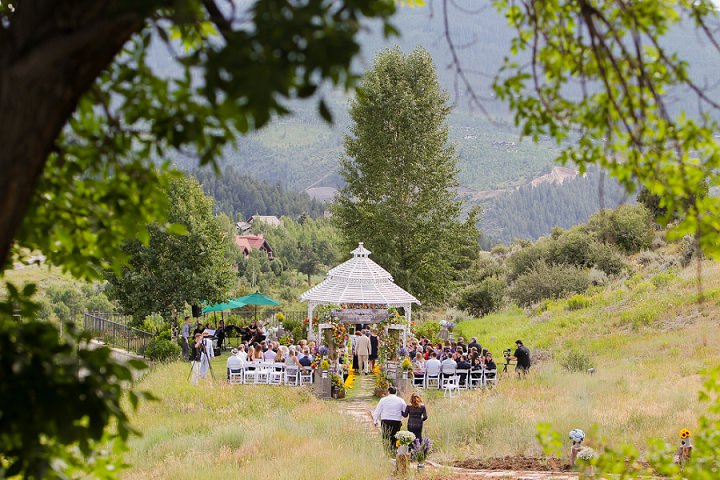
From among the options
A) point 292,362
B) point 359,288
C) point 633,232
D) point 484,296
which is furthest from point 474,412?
point 633,232

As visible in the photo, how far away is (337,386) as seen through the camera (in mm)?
18547

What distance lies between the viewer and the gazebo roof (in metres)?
22.8

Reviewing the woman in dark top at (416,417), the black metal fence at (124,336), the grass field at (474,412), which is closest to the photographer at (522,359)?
the grass field at (474,412)

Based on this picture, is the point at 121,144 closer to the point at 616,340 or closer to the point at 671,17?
the point at 671,17

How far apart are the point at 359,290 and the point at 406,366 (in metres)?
4.79

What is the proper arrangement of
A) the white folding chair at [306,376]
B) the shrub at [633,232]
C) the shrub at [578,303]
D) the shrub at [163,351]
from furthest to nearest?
the shrub at [633,232] < the shrub at [578,303] < the shrub at [163,351] < the white folding chair at [306,376]

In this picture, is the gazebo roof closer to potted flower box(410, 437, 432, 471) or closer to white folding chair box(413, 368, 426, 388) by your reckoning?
white folding chair box(413, 368, 426, 388)

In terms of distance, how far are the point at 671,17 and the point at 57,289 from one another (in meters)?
61.3

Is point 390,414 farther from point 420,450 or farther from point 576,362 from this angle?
point 576,362

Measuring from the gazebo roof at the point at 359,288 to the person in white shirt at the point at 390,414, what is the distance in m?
10.4

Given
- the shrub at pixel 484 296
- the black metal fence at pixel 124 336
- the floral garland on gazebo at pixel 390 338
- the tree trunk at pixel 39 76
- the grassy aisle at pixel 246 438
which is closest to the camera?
the tree trunk at pixel 39 76

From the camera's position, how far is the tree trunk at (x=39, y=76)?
8.31 ft

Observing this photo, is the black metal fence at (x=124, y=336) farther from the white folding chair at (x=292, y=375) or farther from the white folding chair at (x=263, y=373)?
the white folding chair at (x=292, y=375)

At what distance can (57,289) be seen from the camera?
194ft
